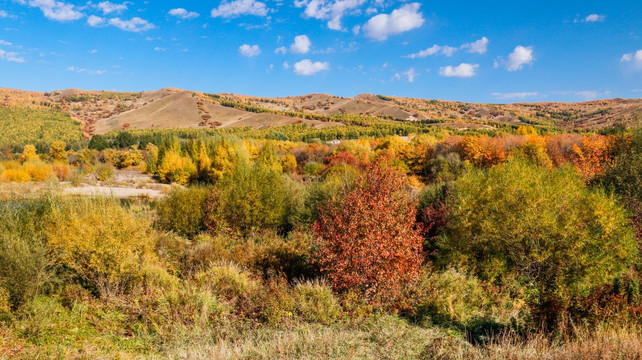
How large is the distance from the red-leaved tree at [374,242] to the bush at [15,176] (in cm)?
3784

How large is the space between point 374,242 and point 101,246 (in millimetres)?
7448

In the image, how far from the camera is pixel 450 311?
7.91 metres

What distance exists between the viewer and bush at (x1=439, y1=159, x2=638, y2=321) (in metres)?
9.30

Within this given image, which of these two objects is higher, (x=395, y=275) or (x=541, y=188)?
(x=541, y=188)

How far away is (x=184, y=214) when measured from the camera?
16.2 m

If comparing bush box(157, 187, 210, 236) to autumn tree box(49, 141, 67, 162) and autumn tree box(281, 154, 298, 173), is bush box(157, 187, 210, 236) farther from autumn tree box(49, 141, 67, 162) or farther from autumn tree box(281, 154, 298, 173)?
autumn tree box(49, 141, 67, 162)

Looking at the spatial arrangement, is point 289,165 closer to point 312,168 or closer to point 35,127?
point 312,168

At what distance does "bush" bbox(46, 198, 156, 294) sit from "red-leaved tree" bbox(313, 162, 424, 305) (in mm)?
5682

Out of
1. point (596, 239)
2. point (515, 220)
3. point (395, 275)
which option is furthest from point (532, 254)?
point (395, 275)

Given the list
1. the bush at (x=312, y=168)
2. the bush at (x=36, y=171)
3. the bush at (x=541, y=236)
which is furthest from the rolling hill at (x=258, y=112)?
the bush at (x=541, y=236)

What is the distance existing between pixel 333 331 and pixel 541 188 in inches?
322

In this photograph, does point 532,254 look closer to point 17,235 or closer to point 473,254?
point 473,254

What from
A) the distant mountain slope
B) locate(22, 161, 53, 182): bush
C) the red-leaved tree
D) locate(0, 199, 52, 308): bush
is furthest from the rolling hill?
locate(0, 199, 52, 308): bush

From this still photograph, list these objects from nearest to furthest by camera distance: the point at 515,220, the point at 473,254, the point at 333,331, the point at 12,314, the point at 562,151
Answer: the point at 333,331 < the point at 12,314 < the point at 515,220 < the point at 473,254 < the point at 562,151
